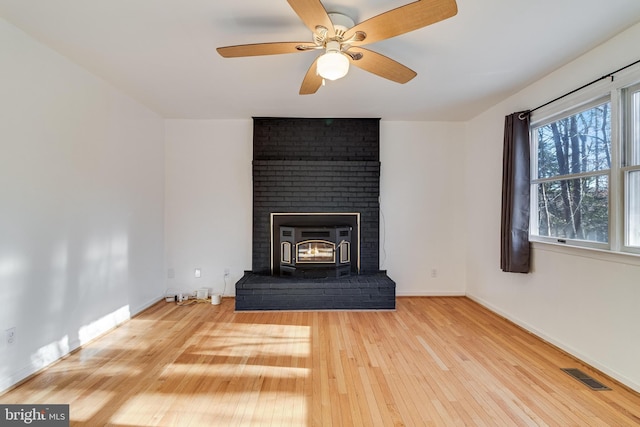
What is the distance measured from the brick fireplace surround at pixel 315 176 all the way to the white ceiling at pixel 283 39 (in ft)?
2.04

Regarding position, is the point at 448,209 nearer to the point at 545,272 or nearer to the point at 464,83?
the point at 545,272

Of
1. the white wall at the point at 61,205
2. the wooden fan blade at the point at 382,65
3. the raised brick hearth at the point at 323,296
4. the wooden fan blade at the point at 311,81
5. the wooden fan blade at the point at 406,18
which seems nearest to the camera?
the wooden fan blade at the point at 406,18

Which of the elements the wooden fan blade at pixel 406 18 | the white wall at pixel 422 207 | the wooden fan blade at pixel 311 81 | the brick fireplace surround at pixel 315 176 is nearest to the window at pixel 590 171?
the white wall at pixel 422 207

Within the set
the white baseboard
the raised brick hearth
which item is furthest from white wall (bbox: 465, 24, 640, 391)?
the raised brick hearth

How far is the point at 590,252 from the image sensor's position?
7.29ft

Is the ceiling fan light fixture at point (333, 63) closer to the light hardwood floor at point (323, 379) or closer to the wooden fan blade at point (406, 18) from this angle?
the wooden fan blade at point (406, 18)

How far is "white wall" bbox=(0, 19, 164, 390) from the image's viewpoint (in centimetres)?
193

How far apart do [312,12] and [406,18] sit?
1.59 feet

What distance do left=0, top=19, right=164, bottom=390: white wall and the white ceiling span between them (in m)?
0.28

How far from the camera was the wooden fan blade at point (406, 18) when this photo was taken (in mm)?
1321

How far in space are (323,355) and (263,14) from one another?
2548 millimetres

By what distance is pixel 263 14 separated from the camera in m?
1.78

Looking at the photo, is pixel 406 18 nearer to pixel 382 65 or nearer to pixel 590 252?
pixel 382 65

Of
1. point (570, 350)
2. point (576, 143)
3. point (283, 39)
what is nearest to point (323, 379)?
point (570, 350)
